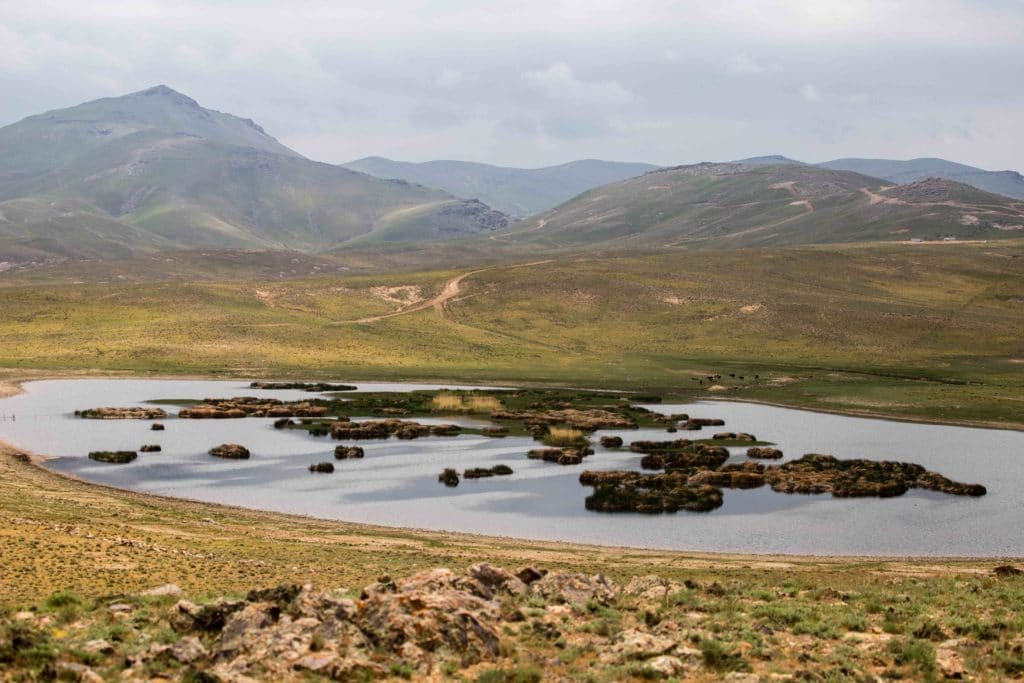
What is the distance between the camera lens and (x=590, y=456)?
244 ft

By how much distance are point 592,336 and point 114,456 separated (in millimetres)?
96011

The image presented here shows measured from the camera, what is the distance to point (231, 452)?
71500mm

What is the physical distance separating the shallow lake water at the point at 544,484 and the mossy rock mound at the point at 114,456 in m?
1.01

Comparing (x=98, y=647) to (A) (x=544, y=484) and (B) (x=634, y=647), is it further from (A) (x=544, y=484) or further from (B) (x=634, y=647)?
(A) (x=544, y=484)

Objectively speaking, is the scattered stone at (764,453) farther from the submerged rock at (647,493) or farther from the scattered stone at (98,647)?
the scattered stone at (98,647)

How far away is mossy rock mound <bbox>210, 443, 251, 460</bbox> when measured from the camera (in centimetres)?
7094

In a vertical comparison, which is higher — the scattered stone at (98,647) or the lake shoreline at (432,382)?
→ the lake shoreline at (432,382)

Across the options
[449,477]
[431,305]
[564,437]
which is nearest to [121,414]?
[564,437]

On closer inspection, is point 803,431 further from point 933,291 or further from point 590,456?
point 933,291

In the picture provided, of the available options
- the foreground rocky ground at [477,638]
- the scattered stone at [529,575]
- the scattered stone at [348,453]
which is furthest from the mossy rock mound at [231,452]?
the foreground rocky ground at [477,638]

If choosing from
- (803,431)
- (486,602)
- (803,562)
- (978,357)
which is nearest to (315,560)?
(486,602)

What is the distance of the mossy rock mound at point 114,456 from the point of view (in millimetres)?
68125

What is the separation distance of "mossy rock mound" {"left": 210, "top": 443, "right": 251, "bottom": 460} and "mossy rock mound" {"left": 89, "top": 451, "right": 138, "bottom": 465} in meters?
5.24

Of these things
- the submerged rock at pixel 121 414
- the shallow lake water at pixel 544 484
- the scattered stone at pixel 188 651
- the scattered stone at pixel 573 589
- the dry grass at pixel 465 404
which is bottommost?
the shallow lake water at pixel 544 484
